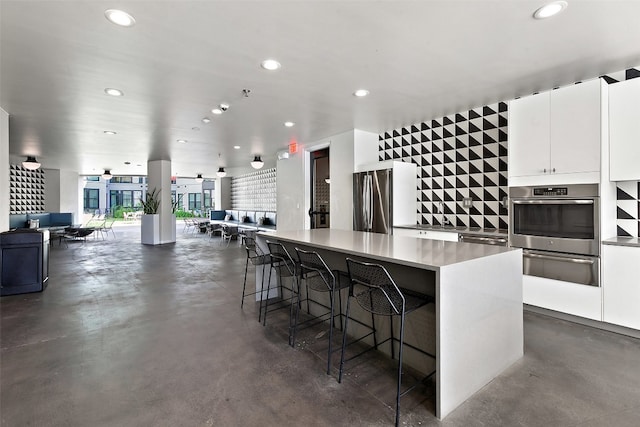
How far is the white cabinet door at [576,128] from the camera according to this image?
9.77ft

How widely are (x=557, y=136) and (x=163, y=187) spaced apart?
964 cm

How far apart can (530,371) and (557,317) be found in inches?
58.0

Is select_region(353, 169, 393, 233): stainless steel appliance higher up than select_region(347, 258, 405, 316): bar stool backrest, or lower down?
higher up

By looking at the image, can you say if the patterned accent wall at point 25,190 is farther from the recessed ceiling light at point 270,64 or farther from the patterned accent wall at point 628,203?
the patterned accent wall at point 628,203

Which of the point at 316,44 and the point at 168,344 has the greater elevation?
the point at 316,44

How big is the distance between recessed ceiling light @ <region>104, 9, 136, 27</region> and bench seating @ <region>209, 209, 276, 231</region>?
7.47 m

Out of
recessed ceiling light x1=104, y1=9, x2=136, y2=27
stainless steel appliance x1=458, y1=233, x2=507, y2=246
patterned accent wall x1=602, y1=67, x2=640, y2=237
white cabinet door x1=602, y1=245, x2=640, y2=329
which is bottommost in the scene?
white cabinet door x1=602, y1=245, x2=640, y2=329

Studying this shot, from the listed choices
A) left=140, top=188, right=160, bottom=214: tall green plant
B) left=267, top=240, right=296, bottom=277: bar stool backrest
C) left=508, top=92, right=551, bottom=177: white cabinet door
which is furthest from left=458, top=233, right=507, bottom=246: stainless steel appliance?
left=140, top=188, right=160, bottom=214: tall green plant

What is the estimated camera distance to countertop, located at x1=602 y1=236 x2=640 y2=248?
9.07 ft


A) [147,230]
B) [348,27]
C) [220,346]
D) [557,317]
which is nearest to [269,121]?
[348,27]

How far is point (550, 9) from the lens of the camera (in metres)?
2.15

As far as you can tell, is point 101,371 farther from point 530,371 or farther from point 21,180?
point 21,180

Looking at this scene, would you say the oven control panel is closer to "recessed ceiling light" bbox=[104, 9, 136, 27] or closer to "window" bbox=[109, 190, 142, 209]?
"recessed ceiling light" bbox=[104, 9, 136, 27]

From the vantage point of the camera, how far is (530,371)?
2213 mm
